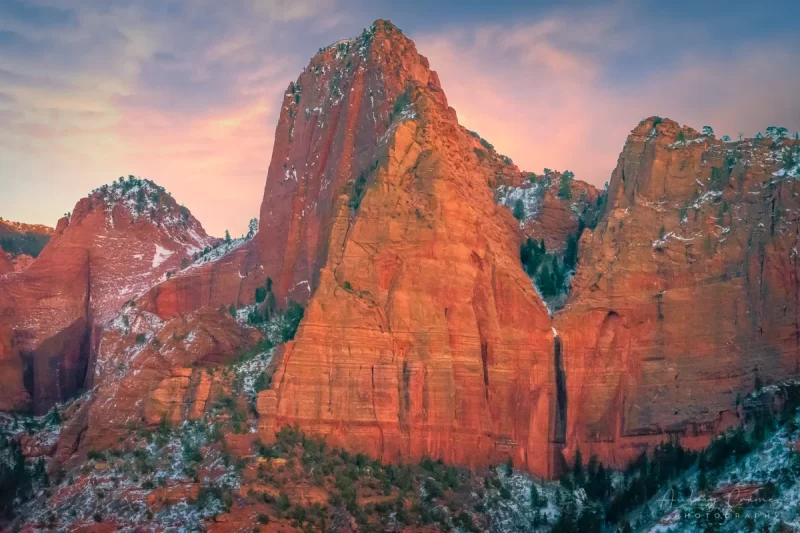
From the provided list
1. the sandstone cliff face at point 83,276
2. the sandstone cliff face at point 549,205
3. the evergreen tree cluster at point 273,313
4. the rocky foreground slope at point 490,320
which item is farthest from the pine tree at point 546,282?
the sandstone cliff face at point 83,276

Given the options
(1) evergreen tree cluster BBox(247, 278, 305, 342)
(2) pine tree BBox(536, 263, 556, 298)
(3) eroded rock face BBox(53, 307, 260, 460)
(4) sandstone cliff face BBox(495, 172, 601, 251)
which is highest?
(4) sandstone cliff face BBox(495, 172, 601, 251)

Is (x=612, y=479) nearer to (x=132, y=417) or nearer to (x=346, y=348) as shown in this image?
(x=346, y=348)

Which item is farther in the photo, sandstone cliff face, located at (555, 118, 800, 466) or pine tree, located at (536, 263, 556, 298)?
pine tree, located at (536, 263, 556, 298)

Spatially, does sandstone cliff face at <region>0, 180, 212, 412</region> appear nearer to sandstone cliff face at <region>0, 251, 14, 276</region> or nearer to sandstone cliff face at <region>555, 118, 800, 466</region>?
sandstone cliff face at <region>0, 251, 14, 276</region>

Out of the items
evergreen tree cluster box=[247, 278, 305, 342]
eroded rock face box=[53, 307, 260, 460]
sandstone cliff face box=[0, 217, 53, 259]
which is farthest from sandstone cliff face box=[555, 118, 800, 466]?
sandstone cliff face box=[0, 217, 53, 259]

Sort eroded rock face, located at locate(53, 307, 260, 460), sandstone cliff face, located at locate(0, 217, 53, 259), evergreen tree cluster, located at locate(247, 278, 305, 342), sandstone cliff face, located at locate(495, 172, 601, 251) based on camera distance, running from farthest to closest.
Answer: sandstone cliff face, located at locate(0, 217, 53, 259)
sandstone cliff face, located at locate(495, 172, 601, 251)
evergreen tree cluster, located at locate(247, 278, 305, 342)
eroded rock face, located at locate(53, 307, 260, 460)

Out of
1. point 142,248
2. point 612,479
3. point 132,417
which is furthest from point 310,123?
point 612,479

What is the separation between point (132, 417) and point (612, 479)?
100 feet

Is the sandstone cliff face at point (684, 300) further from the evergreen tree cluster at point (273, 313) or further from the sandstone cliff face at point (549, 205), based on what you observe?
the evergreen tree cluster at point (273, 313)

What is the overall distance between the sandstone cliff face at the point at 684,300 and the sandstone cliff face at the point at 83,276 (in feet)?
135

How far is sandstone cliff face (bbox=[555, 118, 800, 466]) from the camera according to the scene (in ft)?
321

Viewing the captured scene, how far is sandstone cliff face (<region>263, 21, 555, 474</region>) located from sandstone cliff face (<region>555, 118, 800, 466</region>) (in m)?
3.19

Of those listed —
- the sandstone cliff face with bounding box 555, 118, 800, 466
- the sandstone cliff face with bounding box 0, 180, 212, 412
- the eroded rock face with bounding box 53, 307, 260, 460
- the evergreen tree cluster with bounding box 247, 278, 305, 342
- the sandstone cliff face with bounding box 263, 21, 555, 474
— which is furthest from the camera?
the sandstone cliff face with bounding box 0, 180, 212, 412

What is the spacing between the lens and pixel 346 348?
9806 centimetres
